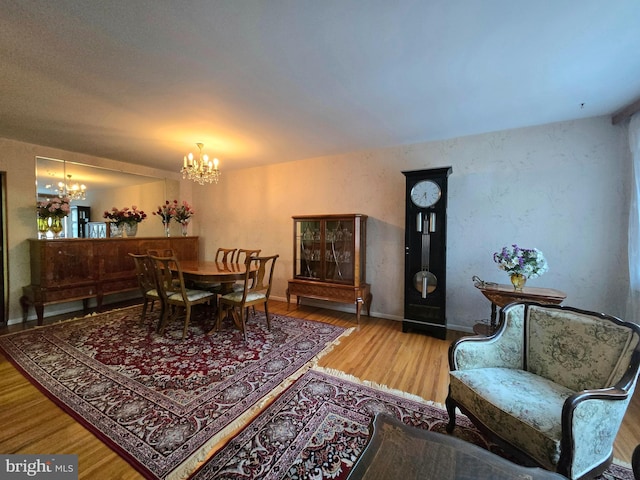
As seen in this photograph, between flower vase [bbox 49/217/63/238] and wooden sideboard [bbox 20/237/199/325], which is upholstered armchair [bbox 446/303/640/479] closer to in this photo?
wooden sideboard [bbox 20/237/199/325]

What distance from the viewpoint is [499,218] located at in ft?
10.0

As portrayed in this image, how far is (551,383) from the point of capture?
1500mm

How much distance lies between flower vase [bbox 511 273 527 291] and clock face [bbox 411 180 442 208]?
1.13 m

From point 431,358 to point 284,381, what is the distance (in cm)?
149

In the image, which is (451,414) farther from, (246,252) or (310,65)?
(246,252)

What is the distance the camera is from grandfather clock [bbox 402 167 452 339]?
303 centimetres

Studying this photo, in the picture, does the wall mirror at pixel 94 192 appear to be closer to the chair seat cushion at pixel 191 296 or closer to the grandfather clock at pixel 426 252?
the chair seat cushion at pixel 191 296

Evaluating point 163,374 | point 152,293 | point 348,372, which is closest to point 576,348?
point 348,372

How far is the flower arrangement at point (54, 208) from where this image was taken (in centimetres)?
358

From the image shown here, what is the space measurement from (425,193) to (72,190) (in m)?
5.31

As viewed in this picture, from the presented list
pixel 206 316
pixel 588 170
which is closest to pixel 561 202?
pixel 588 170

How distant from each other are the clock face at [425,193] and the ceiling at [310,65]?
671 millimetres

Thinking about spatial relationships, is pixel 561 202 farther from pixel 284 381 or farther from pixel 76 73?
pixel 76 73

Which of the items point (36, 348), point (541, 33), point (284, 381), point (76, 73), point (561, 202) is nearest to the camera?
point (541, 33)
